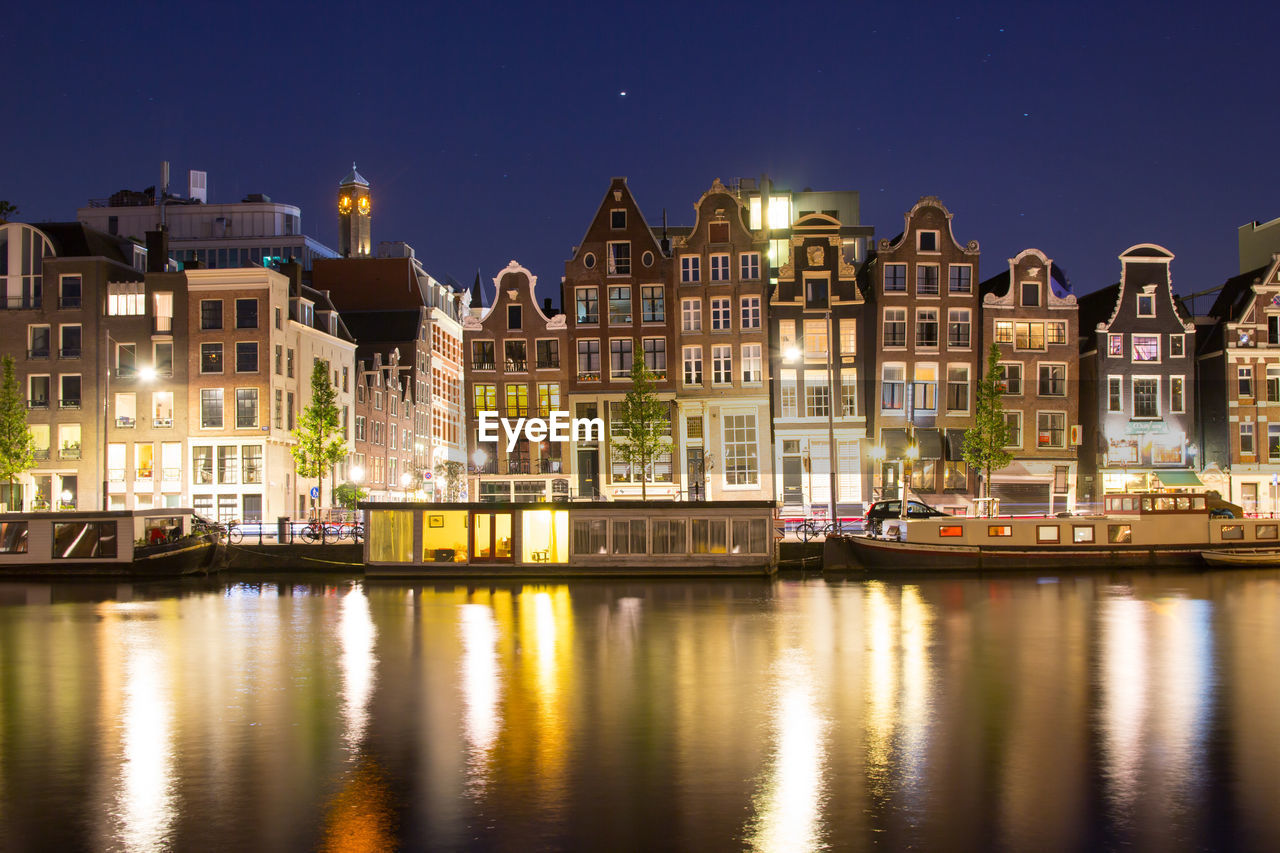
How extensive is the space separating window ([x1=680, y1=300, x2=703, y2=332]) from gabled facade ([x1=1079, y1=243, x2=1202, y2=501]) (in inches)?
986

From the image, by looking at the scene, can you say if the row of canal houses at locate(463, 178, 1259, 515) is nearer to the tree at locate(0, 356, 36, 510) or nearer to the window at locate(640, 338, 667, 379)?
the window at locate(640, 338, 667, 379)

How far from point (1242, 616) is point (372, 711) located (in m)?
28.4

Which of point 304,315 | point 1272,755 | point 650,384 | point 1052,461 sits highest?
point 304,315

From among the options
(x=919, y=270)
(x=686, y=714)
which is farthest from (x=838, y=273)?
(x=686, y=714)

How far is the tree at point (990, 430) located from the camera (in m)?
70.6

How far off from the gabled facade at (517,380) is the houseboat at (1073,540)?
24.8 metres

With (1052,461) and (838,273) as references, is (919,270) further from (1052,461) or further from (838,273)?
(1052,461)

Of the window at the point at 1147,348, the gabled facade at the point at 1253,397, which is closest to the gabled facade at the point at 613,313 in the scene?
the window at the point at 1147,348

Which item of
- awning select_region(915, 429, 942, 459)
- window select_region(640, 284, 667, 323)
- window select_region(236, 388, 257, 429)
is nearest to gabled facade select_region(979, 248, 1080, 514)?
awning select_region(915, 429, 942, 459)

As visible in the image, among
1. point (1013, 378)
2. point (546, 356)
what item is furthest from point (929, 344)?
point (546, 356)

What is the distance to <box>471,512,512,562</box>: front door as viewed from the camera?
52969mm

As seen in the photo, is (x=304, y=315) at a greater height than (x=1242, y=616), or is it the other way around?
(x=304, y=315)

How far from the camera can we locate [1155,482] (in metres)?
73.8

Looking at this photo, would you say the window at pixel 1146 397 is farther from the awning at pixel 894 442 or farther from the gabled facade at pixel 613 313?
the gabled facade at pixel 613 313
